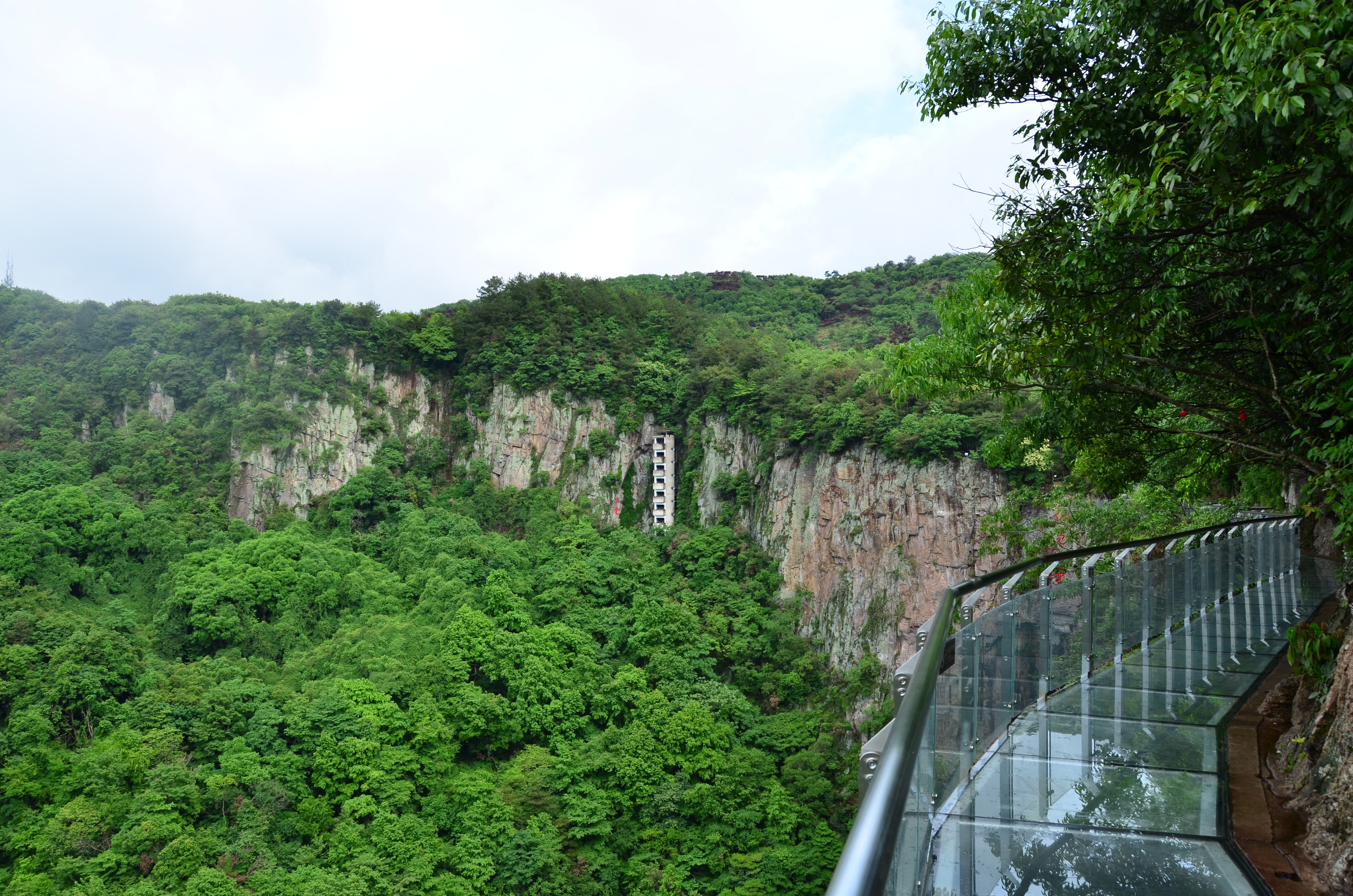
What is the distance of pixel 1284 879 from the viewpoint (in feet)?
7.91

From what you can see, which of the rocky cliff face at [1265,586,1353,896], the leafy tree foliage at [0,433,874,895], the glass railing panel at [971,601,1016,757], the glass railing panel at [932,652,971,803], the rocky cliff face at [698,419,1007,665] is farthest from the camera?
the rocky cliff face at [698,419,1007,665]

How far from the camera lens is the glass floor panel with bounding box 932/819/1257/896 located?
2064mm

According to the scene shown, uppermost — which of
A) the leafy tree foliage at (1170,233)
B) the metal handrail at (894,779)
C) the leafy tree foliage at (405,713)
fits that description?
the leafy tree foliage at (1170,233)

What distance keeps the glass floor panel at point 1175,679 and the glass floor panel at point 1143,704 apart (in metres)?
0.05

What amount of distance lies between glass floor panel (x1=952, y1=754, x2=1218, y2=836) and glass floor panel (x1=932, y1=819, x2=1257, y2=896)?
2.6 inches

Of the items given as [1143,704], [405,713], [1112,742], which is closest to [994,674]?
[1112,742]

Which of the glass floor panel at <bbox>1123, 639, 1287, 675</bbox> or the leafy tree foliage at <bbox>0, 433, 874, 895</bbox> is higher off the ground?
the glass floor panel at <bbox>1123, 639, 1287, 675</bbox>

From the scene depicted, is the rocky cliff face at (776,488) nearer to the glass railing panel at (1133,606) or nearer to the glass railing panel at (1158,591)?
the glass railing panel at (1158,591)

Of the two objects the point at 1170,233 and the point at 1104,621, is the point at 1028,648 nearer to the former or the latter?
the point at 1104,621

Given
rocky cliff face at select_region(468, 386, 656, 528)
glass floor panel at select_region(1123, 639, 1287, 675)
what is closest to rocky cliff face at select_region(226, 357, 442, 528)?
rocky cliff face at select_region(468, 386, 656, 528)

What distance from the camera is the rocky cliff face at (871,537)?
2866cm

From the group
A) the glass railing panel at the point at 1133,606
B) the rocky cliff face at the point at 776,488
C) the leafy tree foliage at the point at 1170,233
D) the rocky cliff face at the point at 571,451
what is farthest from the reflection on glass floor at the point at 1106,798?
the rocky cliff face at the point at 571,451

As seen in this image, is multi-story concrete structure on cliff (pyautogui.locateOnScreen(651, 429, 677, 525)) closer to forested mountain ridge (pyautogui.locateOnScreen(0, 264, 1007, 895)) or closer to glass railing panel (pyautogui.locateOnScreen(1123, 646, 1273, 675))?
forested mountain ridge (pyautogui.locateOnScreen(0, 264, 1007, 895))

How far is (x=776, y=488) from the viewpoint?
35000mm
